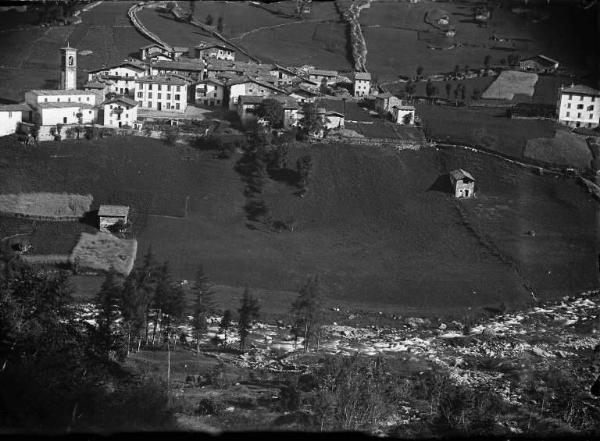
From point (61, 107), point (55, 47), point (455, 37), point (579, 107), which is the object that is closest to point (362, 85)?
point (579, 107)

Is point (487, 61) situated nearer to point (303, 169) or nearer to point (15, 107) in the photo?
point (303, 169)

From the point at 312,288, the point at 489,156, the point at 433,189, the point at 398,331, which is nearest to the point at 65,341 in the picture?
the point at 312,288

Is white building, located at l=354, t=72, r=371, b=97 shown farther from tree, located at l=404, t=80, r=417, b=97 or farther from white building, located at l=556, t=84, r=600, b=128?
white building, located at l=556, t=84, r=600, b=128

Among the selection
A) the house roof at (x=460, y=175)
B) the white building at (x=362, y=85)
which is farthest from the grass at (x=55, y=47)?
the house roof at (x=460, y=175)

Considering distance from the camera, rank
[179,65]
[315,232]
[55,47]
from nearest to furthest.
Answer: [315,232] → [179,65] → [55,47]

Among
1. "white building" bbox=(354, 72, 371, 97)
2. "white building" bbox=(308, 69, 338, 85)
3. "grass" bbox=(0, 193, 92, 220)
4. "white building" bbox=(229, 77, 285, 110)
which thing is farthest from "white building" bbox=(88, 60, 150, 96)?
"grass" bbox=(0, 193, 92, 220)
